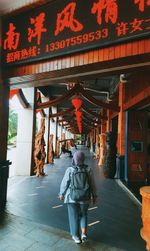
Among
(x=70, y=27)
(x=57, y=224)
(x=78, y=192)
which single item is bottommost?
(x=57, y=224)

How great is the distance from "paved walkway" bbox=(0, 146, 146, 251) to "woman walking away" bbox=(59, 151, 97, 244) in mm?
250

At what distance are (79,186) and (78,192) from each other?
0.08m

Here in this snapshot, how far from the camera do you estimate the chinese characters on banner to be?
2.73m

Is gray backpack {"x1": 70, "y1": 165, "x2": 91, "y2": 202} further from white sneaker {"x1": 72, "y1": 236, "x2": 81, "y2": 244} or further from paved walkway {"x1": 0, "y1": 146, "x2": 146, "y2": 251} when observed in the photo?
paved walkway {"x1": 0, "y1": 146, "x2": 146, "y2": 251}

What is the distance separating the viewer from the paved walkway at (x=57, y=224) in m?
3.06

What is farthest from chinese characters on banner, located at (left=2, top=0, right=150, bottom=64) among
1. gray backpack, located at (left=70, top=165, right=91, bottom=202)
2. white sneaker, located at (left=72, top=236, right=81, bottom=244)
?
white sneaker, located at (left=72, top=236, right=81, bottom=244)

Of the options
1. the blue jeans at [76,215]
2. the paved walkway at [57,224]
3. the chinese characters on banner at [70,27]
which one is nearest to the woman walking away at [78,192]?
the blue jeans at [76,215]

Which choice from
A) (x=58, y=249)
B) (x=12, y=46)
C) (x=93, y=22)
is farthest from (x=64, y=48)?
A: (x=58, y=249)

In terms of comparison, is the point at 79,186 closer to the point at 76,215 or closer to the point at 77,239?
the point at 76,215

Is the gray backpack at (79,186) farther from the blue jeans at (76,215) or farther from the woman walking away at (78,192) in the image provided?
the blue jeans at (76,215)

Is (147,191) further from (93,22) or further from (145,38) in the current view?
(93,22)

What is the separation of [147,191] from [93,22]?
7.70 feet

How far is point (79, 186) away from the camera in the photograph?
301 centimetres

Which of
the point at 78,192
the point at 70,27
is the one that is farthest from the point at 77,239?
the point at 70,27
